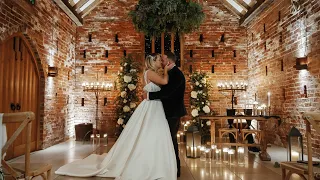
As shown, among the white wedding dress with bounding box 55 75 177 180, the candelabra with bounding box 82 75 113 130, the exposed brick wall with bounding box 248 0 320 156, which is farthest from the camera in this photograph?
the candelabra with bounding box 82 75 113 130

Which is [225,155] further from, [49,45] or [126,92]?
[49,45]

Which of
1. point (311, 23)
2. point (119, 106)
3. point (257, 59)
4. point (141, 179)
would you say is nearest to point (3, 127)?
point (141, 179)

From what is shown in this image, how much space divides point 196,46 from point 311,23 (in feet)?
13.3

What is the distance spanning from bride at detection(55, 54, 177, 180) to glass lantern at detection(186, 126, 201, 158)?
1.63 meters

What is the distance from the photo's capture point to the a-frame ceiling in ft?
23.9

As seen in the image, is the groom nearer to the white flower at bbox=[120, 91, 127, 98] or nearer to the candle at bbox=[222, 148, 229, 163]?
the candle at bbox=[222, 148, 229, 163]

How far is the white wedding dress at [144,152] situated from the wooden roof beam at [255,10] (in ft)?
15.9

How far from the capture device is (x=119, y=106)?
801cm

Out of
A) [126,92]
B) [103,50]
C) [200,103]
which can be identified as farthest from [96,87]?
[200,103]

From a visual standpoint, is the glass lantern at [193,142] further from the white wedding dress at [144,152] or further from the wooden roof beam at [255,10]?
the wooden roof beam at [255,10]

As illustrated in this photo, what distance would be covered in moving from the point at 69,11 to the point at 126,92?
262 centimetres

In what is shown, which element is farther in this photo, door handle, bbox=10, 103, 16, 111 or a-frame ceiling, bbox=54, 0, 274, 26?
a-frame ceiling, bbox=54, 0, 274, 26

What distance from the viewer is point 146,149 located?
11.0 ft

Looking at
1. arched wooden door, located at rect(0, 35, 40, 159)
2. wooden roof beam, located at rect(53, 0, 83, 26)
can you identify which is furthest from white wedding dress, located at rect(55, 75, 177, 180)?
wooden roof beam, located at rect(53, 0, 83, 26)
